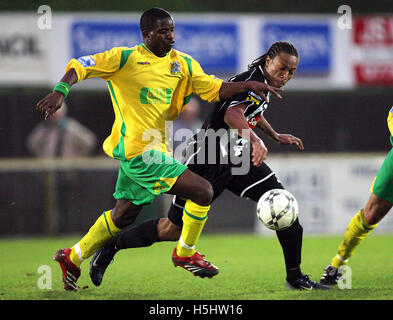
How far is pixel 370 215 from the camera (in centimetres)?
634

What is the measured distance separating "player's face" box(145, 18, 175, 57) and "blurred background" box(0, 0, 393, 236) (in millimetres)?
4870

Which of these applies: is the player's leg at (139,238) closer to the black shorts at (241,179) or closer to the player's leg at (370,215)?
the black shorts at (241,179)

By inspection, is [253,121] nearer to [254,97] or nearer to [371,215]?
[254,97]

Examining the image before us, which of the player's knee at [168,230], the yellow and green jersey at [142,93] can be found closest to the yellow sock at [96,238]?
the player's knee at [168,230]

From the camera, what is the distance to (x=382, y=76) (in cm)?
1329

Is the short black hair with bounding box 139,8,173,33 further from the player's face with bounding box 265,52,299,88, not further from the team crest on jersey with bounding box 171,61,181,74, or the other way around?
the player's face with bounding box 265,52,299,88

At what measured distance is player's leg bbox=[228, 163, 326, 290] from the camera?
5953mm

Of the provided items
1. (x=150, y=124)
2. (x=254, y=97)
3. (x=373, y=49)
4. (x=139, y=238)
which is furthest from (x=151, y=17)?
(x=373, y=49)

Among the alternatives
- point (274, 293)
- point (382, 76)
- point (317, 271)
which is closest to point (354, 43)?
point (382, 76)

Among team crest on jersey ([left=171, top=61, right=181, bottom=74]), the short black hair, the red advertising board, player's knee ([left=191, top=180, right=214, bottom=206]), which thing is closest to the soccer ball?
player's knee ([left=191, top=180, right=214, bottom=206])

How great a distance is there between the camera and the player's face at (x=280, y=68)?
19.4ft

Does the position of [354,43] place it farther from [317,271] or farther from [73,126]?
[317,271]

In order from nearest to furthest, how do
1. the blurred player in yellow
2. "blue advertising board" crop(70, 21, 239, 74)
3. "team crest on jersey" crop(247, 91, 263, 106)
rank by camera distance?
"team crest on jersey" crop(247, 91, 263, 106), the blurred player in yellow, "blue advertising board" crop(70, 21, 239, 74)

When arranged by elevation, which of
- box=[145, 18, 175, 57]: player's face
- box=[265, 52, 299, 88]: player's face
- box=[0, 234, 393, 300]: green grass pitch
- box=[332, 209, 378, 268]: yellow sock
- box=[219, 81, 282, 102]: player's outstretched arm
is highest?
box=[145, 18, 175, 57]: player's face
